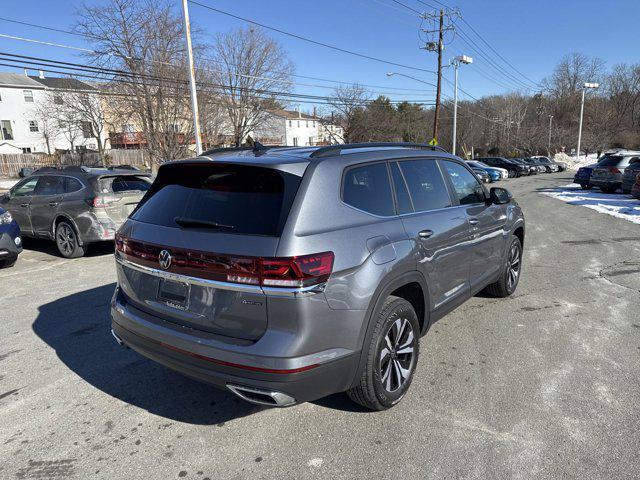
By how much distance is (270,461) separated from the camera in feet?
8.45

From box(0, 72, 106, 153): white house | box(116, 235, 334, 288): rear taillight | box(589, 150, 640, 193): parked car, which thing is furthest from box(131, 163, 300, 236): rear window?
box(0, 72, 106, 153): white house

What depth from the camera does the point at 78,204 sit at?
25.3 ft

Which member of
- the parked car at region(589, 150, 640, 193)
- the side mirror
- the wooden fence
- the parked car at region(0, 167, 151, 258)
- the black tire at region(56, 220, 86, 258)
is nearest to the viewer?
the side mirror

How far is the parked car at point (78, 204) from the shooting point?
767 centimetres

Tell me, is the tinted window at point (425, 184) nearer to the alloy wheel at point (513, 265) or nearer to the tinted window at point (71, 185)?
the alloy wheel at point (513, 265)

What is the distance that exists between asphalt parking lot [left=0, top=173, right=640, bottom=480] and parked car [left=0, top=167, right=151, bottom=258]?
9.67 ft

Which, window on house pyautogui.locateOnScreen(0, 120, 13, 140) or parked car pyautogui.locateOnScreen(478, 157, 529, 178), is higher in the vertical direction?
window on house pyautogui.locateOnScreen(0, 120, 13, 140)

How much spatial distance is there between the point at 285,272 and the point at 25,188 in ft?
28.7

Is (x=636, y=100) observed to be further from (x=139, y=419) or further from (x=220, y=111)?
(x=139, y=419)

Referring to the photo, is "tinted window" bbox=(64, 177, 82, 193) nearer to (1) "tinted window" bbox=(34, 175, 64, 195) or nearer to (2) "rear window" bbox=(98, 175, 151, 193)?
(1) "tinted window" bbox=(34, 175, 64, 195)

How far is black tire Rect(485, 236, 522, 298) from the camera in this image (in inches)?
205

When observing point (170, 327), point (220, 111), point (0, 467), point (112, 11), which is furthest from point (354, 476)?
point (220, 111)

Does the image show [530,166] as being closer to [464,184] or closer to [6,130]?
[464,184]

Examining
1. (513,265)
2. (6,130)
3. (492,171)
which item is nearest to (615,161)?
Answer: (492,171)
